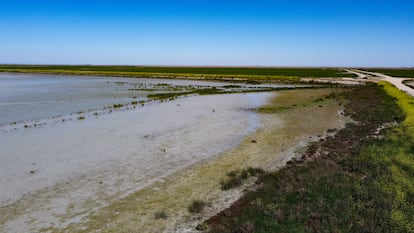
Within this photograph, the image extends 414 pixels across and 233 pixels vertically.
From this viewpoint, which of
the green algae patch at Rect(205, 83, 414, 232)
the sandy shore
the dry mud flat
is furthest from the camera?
the sandy shore

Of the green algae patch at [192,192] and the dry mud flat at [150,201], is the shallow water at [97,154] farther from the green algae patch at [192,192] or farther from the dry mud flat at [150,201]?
the green algae patch at [192,192]

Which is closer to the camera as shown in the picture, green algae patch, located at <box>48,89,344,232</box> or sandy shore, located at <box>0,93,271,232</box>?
green algae patch, located at <box>48,89,344,232</box>

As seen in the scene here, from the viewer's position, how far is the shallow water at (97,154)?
10344 millimetres

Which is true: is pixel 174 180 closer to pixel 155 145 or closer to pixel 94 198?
pixel 94 198

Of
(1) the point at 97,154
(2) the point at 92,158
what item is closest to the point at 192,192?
(2) the point at 92,158

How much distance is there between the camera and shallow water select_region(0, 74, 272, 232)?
10344 millimetres

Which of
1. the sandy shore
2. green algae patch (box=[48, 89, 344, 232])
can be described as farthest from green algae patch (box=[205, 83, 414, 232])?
the sandy shore

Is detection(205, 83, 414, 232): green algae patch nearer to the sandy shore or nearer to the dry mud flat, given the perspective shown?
the dry mud flat

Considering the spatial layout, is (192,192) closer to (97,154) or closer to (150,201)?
(150,201)

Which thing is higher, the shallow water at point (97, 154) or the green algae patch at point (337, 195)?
the green algae patch at point (337, 195)

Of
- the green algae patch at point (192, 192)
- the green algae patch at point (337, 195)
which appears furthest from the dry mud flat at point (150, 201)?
the green algae patch at point (337, 195)

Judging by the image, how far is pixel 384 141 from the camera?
50.0 feet

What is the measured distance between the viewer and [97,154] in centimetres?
1551

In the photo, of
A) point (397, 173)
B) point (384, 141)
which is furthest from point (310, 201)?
point (384, 141)
